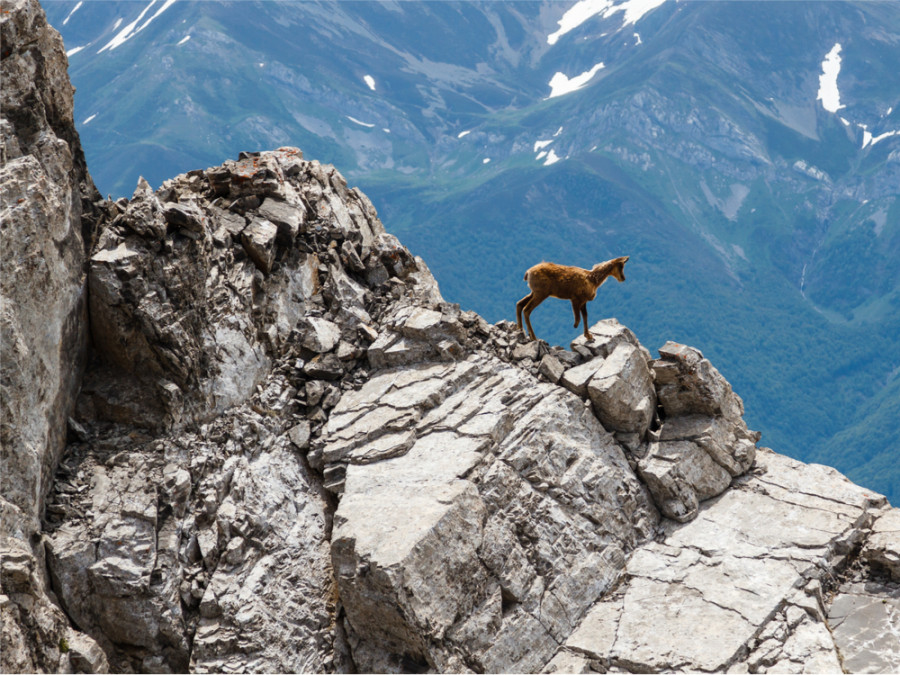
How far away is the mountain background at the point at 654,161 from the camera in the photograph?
12450 centimetres

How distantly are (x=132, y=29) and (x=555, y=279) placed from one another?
20396cm

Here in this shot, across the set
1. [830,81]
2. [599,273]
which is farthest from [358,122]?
[599,273]

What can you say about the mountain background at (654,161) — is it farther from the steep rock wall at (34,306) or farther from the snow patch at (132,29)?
the steep rock wall at (34,306)

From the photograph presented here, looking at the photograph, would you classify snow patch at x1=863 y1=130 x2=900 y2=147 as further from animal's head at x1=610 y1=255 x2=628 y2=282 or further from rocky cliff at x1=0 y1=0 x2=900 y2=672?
rocky cliff at x1=0 y1=0 x2=900 y2=672

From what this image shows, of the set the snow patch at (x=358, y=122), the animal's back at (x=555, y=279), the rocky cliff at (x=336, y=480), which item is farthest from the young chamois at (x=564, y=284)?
the snow patch at (x=358, y=122)

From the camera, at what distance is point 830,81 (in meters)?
175

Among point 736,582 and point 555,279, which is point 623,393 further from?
point 736,582

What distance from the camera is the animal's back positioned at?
19.2 m

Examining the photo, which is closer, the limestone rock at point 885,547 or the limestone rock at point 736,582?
the limestone rock at point 736,582

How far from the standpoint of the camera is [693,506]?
1792 centimetres

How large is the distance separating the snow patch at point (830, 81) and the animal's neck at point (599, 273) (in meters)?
180

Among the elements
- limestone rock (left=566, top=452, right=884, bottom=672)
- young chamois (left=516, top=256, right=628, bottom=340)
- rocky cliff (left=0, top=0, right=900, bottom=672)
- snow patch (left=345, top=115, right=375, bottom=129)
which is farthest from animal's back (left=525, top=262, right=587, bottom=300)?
snow patch (left=345, top=115, right=375, bottom=129)

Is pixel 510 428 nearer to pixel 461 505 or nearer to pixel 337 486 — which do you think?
pixel 461 505

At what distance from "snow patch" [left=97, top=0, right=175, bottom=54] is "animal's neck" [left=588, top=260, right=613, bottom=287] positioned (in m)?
192
